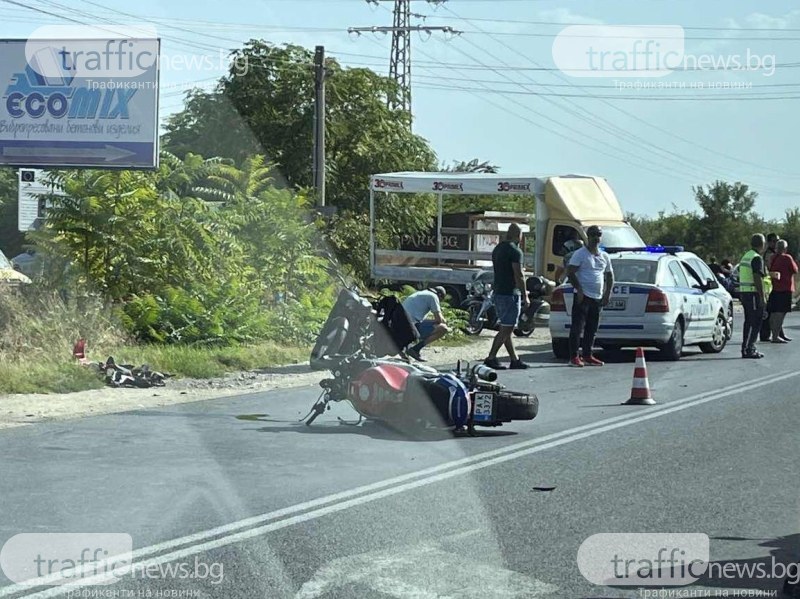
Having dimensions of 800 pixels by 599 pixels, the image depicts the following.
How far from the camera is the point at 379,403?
10.9 metres

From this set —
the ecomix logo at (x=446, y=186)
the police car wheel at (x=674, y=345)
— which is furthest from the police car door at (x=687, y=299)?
the ecomix logo at (x=446, y=186)

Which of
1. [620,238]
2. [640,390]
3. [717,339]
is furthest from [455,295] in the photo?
[640,390]

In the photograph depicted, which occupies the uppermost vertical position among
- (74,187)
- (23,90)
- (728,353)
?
(23,90)

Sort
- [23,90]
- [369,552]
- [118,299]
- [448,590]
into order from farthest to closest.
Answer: [23,90], [118,299], [369,552], [448,590]

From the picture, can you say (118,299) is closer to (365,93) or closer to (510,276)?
(510,276)

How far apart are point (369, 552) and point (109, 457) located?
3463 mm

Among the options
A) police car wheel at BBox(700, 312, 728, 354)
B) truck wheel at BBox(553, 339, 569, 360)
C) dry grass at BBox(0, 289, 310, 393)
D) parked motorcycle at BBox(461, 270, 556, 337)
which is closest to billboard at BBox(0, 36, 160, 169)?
dry grass at BBox(0, 289, 310, 393)

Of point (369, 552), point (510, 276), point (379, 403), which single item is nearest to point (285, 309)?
point (510, 276)

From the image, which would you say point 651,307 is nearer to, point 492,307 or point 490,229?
point 492,307

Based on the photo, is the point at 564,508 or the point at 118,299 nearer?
the point at 564,508

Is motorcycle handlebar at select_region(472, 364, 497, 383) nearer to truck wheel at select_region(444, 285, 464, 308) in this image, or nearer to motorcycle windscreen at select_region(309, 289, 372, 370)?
motorcycle windscreen at select_region(309, 289, 372, 370)

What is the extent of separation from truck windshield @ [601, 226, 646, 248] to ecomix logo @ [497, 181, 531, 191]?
186cm

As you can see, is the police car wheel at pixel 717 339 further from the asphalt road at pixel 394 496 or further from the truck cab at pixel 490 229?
the asphalt road at pixel 394 496

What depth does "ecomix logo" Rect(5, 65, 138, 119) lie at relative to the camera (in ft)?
73.8
